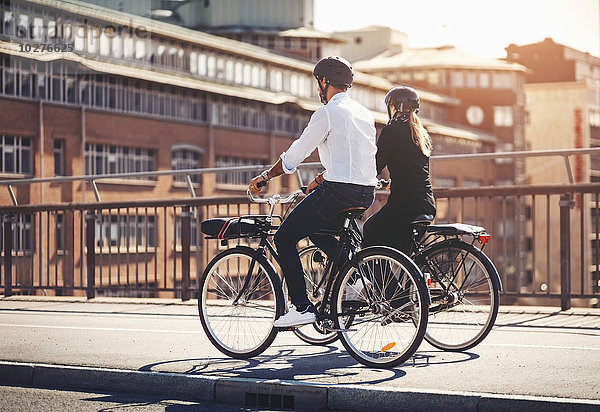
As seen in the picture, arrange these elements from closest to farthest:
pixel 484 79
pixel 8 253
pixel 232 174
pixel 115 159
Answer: pixel 8 253
pixel 115 159
pixel 232 174
pixel 484 79

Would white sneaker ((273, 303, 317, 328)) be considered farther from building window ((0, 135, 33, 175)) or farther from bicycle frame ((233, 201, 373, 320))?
building window ((0, 135, 33, 175))

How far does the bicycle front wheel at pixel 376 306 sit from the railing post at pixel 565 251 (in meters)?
3.80

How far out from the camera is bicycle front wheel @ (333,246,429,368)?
21.4 feet

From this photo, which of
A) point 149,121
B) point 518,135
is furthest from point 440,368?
point 518,135

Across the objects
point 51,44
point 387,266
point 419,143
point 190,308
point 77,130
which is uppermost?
point 51,44

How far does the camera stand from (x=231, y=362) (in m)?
6.90

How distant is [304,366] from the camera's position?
6.66 metres

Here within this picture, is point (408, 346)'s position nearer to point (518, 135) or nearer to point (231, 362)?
point (231, 362)

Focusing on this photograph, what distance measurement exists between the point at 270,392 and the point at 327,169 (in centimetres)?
163

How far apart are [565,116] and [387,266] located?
95.5 metres

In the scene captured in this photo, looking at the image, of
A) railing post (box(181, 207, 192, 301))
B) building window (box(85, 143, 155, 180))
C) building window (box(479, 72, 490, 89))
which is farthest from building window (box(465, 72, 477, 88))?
railing post (box(181, 207, 192, 301))

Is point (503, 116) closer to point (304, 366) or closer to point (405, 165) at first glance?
point (405, 165)

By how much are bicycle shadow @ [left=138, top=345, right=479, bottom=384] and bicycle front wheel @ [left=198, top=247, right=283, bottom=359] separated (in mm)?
130

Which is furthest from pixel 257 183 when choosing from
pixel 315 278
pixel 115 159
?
pixel 115 159
